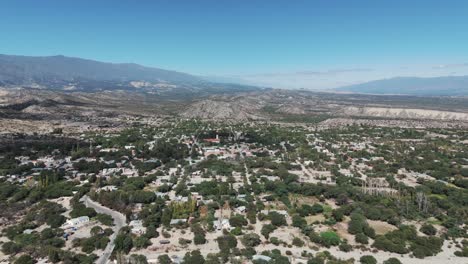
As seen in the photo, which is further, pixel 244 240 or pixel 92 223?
pixel 92 223

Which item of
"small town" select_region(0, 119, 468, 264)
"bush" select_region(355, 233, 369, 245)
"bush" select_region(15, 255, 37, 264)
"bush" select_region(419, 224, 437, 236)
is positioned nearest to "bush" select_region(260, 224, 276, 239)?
"small town" select_region(0, 119, 468, 264)

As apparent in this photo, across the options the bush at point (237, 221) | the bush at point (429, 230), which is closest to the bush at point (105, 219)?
the bush at point (237, 221)

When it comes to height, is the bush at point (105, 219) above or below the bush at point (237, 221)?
below

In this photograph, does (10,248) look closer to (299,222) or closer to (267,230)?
(267,230)

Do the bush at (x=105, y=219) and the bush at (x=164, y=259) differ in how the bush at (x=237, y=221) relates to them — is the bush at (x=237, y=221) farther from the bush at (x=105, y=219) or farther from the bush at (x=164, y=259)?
the bush at (x=105, y=219)

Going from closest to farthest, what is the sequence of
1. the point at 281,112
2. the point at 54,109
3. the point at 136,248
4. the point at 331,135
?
the point at 136,248 < the point at 331,135 < the point at 54,109 < the point at 281,112

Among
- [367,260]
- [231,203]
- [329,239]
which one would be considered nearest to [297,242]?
[329,239]

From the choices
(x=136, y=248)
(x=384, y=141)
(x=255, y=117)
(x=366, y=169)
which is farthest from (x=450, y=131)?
(x=136, y=248)

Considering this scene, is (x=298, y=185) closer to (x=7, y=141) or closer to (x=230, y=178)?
(x=230, y=178)

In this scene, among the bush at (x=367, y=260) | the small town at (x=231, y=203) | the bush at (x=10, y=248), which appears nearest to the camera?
the bush at (x=367, y=260)

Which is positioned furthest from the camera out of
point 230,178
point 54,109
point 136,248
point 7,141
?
point 54,109
